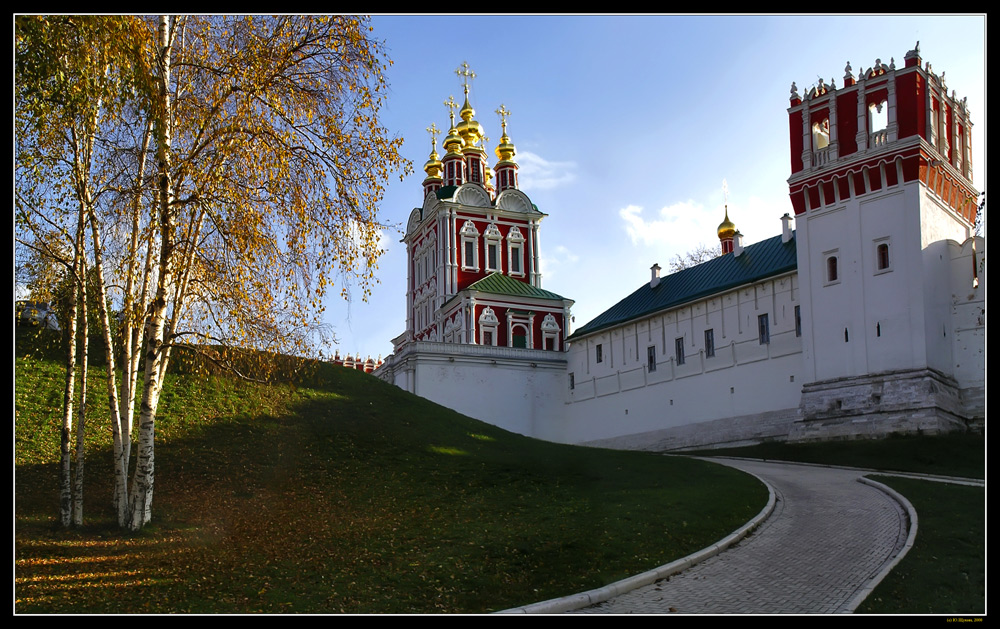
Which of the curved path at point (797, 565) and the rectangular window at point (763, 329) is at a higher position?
the rectangular window at point (763, 329)

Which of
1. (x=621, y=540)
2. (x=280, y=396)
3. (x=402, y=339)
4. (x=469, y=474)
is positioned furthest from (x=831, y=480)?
(x=402, y=339)

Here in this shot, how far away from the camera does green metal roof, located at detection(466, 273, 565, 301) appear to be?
197ft

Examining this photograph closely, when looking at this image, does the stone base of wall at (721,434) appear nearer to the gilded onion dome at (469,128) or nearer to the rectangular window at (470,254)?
the rectangular window at (470,254)

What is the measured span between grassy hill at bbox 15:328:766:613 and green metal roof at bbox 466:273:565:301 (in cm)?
2800

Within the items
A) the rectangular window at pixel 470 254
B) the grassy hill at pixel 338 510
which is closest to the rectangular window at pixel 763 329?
the grassy hill at pixel 338 510

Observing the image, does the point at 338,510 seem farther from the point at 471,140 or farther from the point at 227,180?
the point at 471,140

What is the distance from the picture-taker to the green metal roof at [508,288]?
197 feet

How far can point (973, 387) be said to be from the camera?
3650 centimetres

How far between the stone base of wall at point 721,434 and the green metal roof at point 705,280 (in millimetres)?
6199

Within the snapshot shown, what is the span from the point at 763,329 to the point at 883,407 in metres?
8.11

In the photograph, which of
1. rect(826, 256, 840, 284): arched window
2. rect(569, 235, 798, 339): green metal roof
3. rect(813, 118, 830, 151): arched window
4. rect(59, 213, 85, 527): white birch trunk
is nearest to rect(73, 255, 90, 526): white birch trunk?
rect(59, 213, 85, 527): white birch trunk

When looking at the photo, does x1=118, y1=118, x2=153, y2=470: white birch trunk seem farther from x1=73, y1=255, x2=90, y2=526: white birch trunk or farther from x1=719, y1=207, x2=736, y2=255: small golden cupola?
x1=719, y1=207, x2=736, y2=255: small golden cupola

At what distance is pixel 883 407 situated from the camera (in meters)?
36.4

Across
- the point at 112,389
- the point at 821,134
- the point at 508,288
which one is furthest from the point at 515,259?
the point at 112,389
